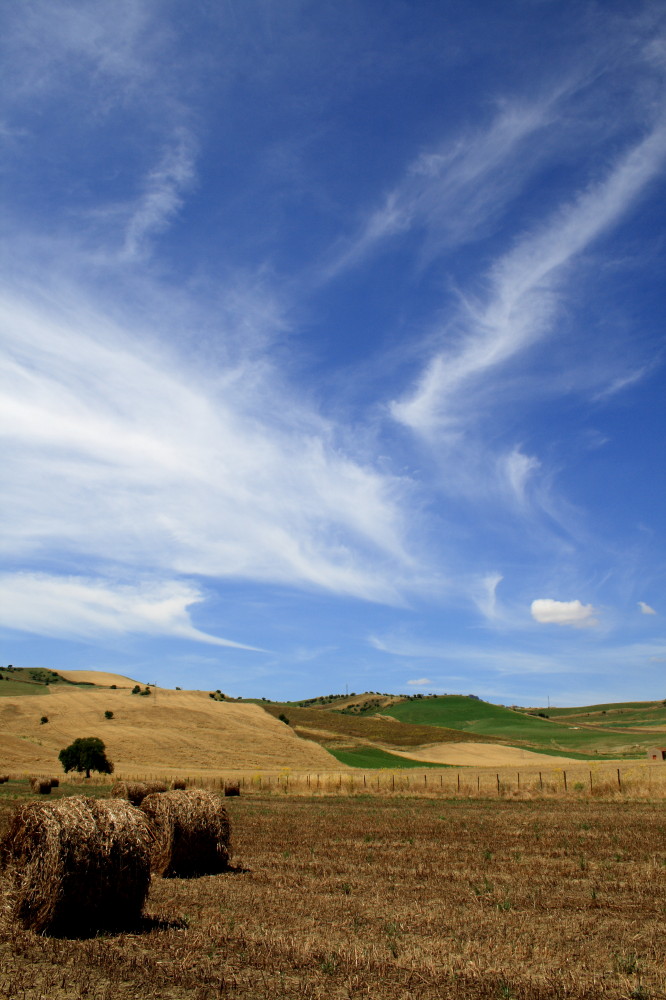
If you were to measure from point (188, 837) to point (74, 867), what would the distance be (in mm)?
5820

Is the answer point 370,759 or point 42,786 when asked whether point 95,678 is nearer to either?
point 370,759

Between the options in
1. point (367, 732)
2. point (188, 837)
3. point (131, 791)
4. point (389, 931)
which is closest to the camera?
point (389, 931)

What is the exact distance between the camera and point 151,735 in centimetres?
8362

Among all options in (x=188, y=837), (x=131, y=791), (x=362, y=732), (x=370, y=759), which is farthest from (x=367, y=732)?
(x=188, y=837)

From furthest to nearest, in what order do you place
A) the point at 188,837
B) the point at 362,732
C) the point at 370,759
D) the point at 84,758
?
the point at 362,732 → the point at 370,759 → the point at 84,758 → the point at 188,837

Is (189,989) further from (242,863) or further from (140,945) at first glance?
(242,863)

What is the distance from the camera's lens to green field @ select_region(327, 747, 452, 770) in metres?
89.2

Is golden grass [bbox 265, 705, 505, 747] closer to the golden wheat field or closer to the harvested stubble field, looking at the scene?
the golden wheat field

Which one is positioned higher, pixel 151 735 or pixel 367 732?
pixel 151 735

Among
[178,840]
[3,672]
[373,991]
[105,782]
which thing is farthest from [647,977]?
[3,672]

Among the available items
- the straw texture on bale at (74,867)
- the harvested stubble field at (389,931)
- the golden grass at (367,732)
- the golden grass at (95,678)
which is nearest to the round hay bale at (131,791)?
the harvested stubble field at (389,931)

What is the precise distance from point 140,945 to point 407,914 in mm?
4186

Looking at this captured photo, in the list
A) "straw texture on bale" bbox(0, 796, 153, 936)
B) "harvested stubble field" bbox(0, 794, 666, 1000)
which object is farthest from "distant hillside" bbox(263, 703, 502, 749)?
"straw texture on bale" bbox(0, 796, 153, 936)

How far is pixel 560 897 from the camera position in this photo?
40.6 feet
